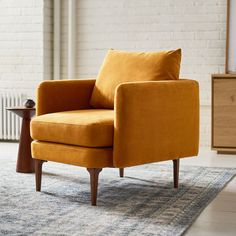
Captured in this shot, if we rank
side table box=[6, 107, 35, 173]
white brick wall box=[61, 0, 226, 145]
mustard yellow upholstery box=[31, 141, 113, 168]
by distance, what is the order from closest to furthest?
mustard yellow upholstery box=[31, 141, 113, 168] → side table box=[6, 107, 35, 173] → white brick wall box=[61, 0, 226, 145]

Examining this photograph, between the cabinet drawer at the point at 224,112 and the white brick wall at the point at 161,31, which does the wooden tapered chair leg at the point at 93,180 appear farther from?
the white brick wall at the point at 161,31

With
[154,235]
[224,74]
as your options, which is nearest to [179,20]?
[224,74]

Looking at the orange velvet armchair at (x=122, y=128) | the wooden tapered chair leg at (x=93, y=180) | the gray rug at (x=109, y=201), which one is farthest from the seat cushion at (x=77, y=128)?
the gray rug at (x=109, y=201)

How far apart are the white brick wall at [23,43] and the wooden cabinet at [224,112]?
1924 millimetres

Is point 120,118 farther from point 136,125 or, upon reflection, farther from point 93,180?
point 93,180

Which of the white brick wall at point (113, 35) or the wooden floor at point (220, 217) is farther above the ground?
the white brick wall at point (113, 35)

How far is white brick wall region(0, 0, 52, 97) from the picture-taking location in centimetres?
644

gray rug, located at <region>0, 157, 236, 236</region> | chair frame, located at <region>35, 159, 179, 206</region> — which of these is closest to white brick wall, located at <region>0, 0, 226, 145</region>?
gray rug, located at <region>0, 157, 236, 236</region>

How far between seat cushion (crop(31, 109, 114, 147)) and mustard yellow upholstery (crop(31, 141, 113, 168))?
29 millimetres

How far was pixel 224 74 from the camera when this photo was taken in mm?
5559

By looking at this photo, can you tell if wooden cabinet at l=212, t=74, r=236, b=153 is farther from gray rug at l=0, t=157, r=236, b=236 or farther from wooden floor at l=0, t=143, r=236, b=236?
wooden floor at l=0, t=143, r=236, b=236

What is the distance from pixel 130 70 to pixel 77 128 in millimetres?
779

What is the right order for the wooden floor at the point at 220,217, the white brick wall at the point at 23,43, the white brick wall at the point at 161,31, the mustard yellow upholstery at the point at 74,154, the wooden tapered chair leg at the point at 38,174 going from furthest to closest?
1. the white brick wall at the point at 23,43
2. the white brick wall at the point at 161,31
3. the wooden tapered chair leg at the point at 38,174
4. the mustard yellow upholstery at the point at 74,154
5. the wooden floor at the point at 220,217

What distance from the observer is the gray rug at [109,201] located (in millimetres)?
3016
